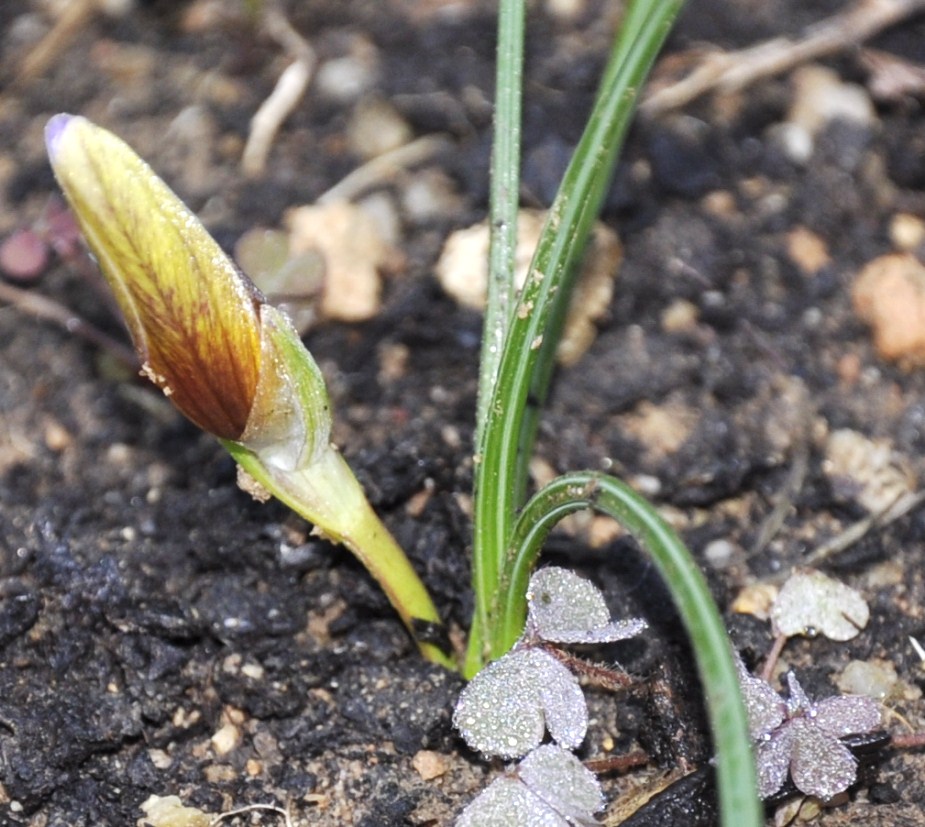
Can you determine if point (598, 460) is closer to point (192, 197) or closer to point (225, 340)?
point (225, 340)

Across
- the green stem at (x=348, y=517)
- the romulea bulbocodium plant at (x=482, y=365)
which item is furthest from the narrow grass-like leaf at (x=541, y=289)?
the green stem at (x=348, y=517)

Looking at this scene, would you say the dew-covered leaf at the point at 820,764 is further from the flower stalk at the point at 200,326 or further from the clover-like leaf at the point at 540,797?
the flower stalk at the point at 200,326

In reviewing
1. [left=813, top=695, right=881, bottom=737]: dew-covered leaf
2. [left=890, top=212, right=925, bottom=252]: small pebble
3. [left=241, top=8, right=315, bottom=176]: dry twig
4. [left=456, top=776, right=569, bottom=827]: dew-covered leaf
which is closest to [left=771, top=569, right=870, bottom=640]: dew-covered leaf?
[left=813, top=695, right=881, bottom=737]: dew-covered leaf

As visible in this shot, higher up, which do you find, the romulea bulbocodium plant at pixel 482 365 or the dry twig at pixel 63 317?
the romulea bulbocodium plant at pixel 482 365

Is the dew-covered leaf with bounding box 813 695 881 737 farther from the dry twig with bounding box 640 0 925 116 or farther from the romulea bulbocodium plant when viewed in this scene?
the dry twig with bounding box 640 0 925 116

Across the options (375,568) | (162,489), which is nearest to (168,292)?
Answer: (375,568)

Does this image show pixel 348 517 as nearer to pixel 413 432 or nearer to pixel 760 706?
pixel 413 432

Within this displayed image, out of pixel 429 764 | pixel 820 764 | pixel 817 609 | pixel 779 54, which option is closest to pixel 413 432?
pixel 429 764
